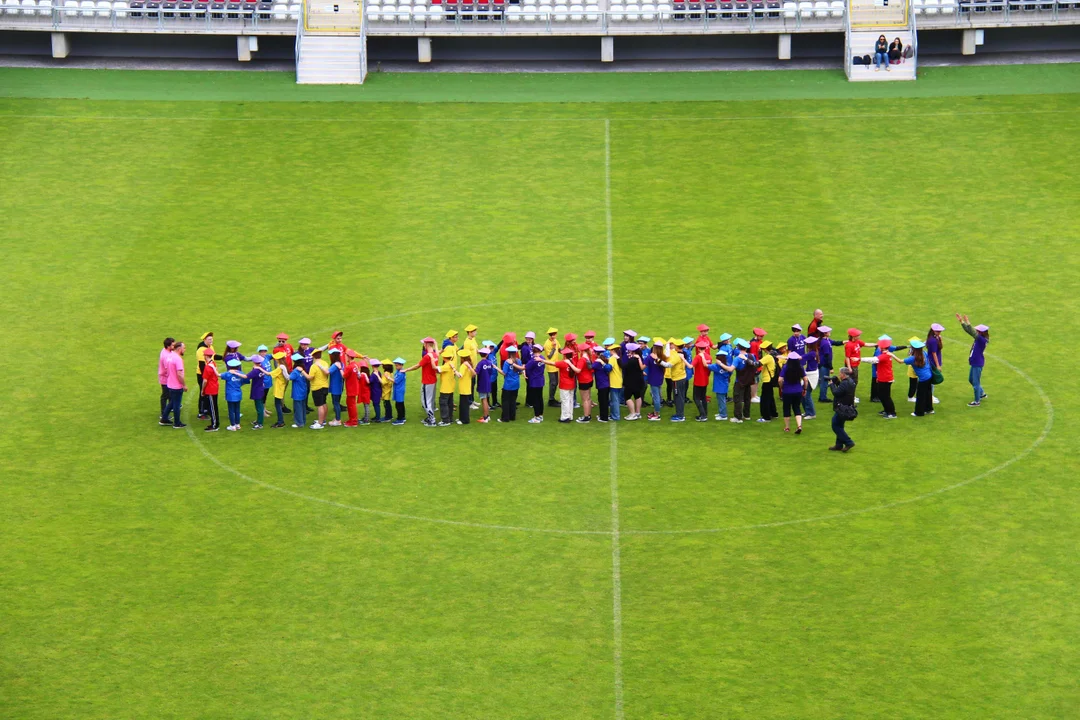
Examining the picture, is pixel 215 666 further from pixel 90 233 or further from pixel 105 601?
pixel 90 233

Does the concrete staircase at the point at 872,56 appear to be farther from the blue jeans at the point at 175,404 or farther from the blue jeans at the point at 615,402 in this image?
the blue jeans at the point at 175,404

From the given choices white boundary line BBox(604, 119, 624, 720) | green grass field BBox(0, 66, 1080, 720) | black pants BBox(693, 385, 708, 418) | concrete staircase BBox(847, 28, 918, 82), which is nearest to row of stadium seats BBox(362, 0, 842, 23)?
concrete staircase BBox(847, 28, 918, 82)

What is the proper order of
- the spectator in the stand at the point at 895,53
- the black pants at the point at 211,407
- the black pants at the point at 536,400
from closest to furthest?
the black pants at the point at 211,407
the black pants at the point at 536,400
the spectator in the stand at the point at 895,53

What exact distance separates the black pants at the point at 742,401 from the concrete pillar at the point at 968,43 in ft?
86.4

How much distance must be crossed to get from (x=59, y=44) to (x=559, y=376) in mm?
29578

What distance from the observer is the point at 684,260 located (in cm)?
4150

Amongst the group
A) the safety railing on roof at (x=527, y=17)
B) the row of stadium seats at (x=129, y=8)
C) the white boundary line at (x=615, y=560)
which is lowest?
the white boundary line at (x=615, y=560)

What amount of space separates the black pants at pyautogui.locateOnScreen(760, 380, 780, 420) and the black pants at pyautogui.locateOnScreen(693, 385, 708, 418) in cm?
110

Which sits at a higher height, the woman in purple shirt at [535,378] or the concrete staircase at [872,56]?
the concrete staircase at [872,56]

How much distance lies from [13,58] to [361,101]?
12740mm

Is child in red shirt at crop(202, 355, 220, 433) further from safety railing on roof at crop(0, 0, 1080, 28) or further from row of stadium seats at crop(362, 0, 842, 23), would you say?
row of stadium seats at crop(362, 0, 842, 23)

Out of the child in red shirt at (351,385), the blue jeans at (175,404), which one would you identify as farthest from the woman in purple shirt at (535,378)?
the blue jeans at (175,404)

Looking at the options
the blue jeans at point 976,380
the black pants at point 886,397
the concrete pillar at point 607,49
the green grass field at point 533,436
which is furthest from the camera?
the concrete pillar at point 607,49

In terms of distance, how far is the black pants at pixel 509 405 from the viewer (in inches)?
1284
